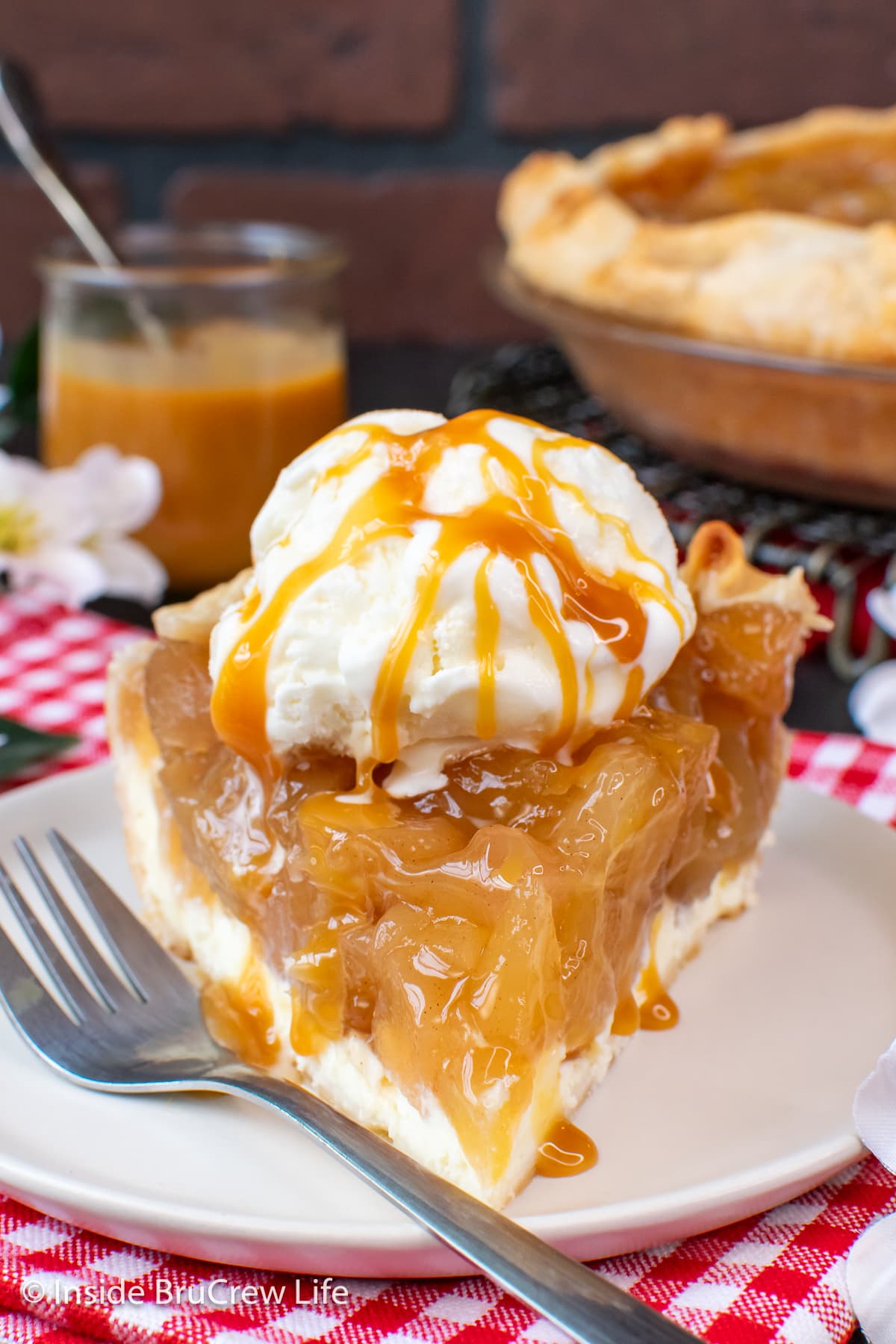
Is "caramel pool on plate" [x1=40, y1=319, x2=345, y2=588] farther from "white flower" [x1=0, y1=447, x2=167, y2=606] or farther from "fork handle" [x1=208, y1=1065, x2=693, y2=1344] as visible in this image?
"fork handle" [x1=208, y1=1065, x2=693, y2=1344]

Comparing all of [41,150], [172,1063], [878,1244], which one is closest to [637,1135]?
[878,1244]

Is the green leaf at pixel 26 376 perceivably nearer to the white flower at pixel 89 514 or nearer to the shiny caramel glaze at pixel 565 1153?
the white flower at pixel 89 514

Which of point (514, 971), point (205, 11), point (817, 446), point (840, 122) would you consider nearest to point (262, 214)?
point (205, 11)

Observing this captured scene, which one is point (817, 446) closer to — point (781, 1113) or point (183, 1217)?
point (781, 1113)

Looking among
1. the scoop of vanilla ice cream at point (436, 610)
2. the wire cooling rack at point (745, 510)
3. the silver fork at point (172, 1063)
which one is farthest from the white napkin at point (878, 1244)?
the wire cooling rack at point (745, 510)

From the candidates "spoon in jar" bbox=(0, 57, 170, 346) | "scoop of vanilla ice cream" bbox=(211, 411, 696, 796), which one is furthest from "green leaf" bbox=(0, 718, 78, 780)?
"spoon in jar" bbox=(0, 57, 170, 346)

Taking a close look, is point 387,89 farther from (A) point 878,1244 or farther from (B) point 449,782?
(A) point 878,1244

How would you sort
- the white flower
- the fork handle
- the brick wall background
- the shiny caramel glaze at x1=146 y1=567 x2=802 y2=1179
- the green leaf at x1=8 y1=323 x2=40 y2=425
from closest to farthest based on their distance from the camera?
the fork handle
the shiny caramel glaze at x1=146 y1=567 x2=802 y2=1179
the white flower
the green leaf at x1=8 y1=323 x2=40 y2=425
the brick wall background
